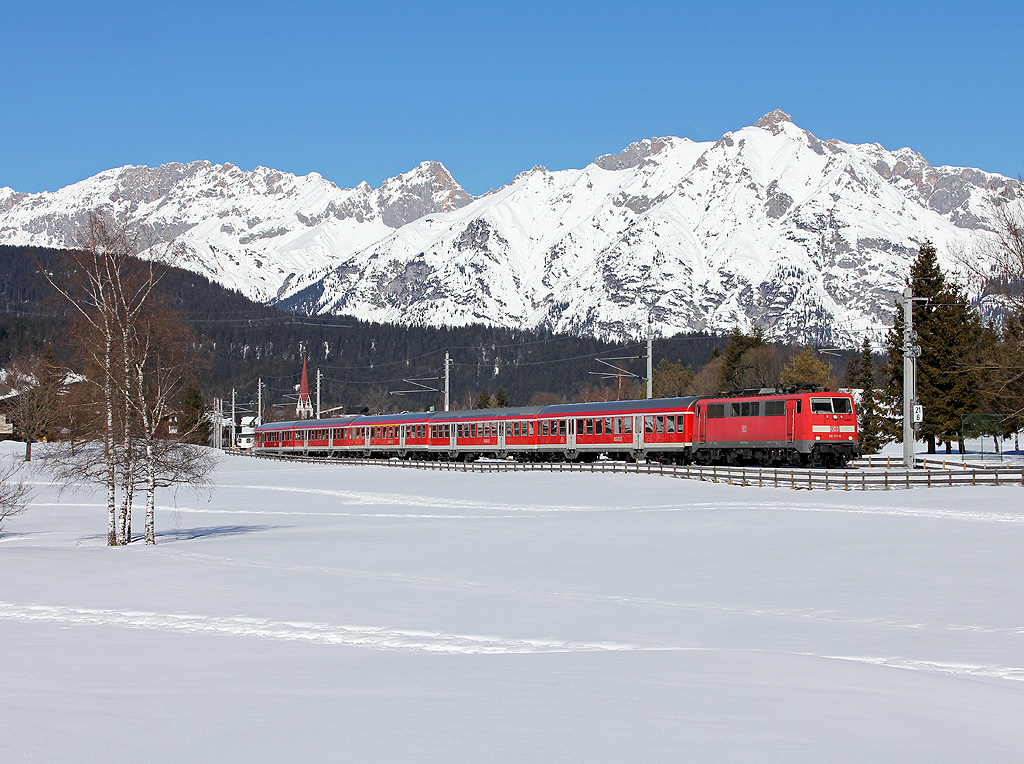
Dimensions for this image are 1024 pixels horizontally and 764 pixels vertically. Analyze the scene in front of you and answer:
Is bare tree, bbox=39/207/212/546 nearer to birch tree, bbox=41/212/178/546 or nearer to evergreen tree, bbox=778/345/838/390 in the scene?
birch tree, bbox=41/212/178/546

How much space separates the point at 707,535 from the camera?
86.3 ft

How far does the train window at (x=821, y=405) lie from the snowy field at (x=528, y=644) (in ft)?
59.1

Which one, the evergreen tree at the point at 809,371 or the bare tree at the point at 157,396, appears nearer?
the bare tree at the point at 157,396

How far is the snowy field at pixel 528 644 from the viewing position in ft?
24.6

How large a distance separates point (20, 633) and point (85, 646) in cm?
Result: 161

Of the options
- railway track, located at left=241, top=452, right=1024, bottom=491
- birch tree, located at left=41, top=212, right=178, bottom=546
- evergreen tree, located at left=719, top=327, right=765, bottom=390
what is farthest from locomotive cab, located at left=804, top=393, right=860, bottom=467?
evergreen tree, located at left=719, top=327, right=765, bottom=390

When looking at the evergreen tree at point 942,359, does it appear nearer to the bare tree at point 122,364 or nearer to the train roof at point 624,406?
the train roof at point 624,406

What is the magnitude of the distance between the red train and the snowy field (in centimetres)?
1855

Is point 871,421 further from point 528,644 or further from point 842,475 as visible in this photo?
point 528,644

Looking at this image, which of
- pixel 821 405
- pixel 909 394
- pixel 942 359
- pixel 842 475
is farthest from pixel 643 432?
pixel 842 475

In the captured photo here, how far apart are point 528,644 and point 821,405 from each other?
38.4 m

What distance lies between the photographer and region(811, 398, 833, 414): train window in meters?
47.3

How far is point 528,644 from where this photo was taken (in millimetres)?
12258

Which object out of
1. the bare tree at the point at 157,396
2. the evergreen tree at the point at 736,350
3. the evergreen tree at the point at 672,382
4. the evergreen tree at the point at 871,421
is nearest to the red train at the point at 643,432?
the evergreen tree at the point at 871,421
